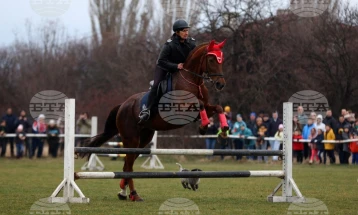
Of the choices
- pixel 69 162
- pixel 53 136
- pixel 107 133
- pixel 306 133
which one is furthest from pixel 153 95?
pixel 53 136

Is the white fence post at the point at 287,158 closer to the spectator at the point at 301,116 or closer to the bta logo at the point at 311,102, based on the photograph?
the spectator at the point at 301,116

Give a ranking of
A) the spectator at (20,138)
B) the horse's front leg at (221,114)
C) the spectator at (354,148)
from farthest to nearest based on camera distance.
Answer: the spectator at (20,138) → the spectator at (354,148) → the horse's front leg at (221,114)

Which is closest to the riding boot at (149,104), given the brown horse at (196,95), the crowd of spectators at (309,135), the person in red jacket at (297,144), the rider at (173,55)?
the rider at (173,55)

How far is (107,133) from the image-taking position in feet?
38.9

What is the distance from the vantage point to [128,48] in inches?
1668

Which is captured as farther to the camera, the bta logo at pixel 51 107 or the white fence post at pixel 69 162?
the bta logo at pixel 51 107

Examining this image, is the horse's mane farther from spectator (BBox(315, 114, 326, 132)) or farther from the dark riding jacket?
spectator (BBox(315, 114, 326, 132))

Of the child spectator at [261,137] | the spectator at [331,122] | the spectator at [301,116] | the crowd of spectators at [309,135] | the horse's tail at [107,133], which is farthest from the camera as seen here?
the child spectator at [261,137]

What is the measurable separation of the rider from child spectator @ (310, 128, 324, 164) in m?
11.0

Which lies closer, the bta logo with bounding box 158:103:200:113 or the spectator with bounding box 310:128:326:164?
the bta logo with bounding box 158:103:200:113

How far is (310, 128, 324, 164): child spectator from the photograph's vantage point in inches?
827

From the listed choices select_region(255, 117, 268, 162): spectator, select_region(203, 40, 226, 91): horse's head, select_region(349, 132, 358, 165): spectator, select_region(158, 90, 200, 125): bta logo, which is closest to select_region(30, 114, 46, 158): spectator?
select_region(255, 117, 268, 162): spectator

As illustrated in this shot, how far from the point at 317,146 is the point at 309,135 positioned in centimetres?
43

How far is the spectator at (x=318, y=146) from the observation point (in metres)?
21.0
